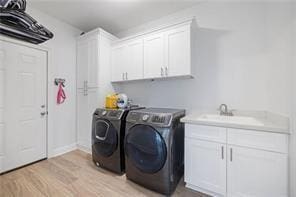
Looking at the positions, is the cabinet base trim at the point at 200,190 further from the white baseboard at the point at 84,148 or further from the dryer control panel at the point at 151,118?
the white baseboard at the point at 84,148

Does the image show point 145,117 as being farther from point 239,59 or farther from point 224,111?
point 239,59

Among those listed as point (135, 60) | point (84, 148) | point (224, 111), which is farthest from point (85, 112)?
point (224, 111)

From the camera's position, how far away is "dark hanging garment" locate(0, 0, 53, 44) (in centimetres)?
136

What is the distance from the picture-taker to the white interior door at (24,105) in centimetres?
217

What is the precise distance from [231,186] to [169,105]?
1419 millimetres

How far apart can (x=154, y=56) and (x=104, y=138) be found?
1501mm

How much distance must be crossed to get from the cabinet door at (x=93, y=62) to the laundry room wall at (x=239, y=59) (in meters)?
1.38

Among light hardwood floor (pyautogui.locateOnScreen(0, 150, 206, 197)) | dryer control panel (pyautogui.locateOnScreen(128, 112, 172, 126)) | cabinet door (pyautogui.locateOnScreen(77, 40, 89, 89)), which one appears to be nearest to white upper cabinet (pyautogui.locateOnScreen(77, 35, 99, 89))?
cabinet door (pyautogui.locateOnScreen(77, 40, 89, 89))

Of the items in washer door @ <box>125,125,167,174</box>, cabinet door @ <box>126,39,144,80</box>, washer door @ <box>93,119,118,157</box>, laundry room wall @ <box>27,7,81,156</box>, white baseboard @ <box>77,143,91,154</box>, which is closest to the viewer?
washer door @ <box>125,125,167,174</box>

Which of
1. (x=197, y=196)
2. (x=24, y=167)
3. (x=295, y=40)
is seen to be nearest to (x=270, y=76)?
(x=295, y=40)

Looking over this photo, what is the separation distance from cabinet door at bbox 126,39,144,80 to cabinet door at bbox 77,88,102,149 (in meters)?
→ 0.74

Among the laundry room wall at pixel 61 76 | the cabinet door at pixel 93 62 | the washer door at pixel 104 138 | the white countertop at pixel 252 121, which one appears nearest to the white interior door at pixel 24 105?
the laundry room wall at pixel 61 76

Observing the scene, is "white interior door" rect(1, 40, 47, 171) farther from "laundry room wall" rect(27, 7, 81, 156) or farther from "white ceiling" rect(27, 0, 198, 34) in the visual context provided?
"white ceiling" rect(27, 0, 198, 34)

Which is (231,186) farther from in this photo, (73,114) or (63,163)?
(73,114)
